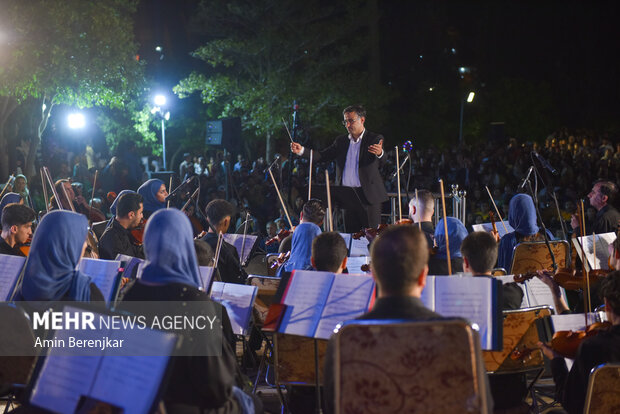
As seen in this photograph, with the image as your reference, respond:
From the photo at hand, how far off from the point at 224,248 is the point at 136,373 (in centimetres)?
404

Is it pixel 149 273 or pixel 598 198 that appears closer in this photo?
pixel 149 273

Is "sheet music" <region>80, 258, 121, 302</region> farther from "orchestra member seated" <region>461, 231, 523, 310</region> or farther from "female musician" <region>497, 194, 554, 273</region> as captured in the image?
"female musician" <region>497, 194, 554, 273</region>

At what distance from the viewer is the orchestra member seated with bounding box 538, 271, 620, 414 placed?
3492mm

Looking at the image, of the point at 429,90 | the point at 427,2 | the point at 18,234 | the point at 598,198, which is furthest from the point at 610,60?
the point at 18,234

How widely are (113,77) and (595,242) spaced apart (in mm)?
15711

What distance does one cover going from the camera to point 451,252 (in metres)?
6.46

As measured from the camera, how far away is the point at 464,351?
8.34 feet

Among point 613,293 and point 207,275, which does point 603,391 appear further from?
point 207,275

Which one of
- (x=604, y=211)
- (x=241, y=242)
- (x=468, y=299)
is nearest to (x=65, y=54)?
(x=241, y=242)

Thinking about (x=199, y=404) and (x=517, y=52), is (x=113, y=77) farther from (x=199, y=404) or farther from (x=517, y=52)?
(x=517, y=52)

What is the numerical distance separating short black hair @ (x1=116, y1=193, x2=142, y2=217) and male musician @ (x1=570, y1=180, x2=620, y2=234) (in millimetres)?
4773

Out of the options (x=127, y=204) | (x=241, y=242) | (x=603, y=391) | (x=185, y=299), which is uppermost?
(x=127, y=204)

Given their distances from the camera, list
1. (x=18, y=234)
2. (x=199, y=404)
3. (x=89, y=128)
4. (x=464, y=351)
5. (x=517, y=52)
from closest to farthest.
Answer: (x=464, y=351) < (x=199, y=404) < (x=18, y=234) < (x=89, y=128) < (x=517, y=52)

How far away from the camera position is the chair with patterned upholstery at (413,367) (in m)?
2.54
